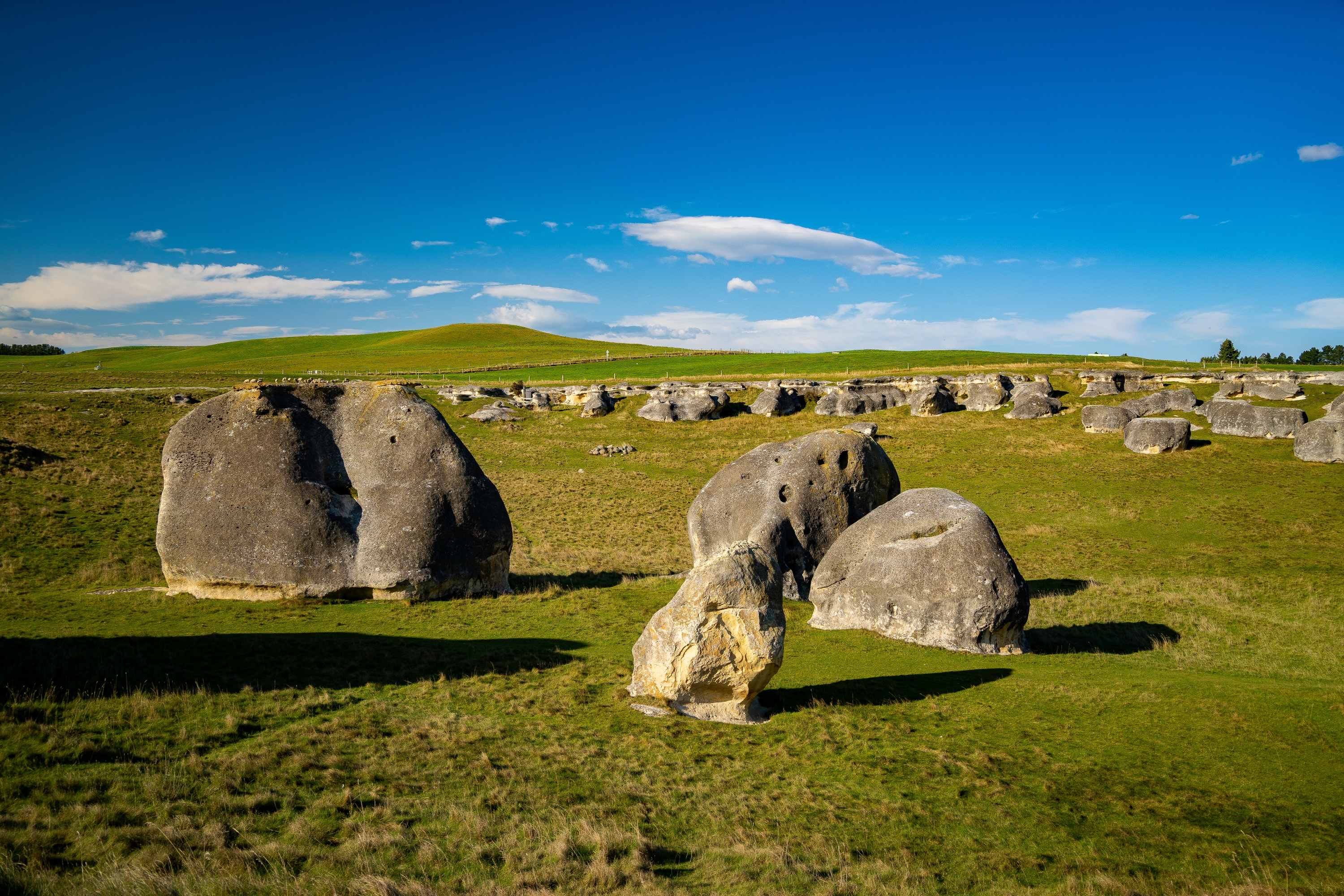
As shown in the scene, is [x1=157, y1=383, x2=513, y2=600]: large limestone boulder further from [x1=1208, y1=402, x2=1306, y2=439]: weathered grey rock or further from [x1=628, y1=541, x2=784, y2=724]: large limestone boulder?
[x1=1208, y1=402, x2=1306, y2=439]: weathered grey rock

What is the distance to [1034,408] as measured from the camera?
54469 millimetres

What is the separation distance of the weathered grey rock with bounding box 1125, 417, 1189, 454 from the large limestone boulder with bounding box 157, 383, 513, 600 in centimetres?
4021

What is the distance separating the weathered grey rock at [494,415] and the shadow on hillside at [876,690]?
165 feet

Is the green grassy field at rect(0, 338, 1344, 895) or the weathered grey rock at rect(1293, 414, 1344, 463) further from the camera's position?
the weathered grey rock at rect(1293, 414, 1344, 463)

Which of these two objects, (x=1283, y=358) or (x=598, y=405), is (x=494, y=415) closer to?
(x=598, y=405)

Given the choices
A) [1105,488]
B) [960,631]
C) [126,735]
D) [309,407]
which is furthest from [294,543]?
[1105,488]

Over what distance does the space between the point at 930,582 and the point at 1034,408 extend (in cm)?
4334

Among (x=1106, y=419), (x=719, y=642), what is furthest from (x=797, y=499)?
(x=1106, y=419)

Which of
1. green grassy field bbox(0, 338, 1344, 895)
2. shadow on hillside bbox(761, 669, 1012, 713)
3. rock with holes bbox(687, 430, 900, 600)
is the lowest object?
shadow on hillside bbox(761, 669, 1012, 713)

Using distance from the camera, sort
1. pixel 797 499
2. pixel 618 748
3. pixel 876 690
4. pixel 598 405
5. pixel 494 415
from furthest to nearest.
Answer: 1. pixel 598 405
2. pixel 494 415
3. pixel 797 499
4. pixel 876 690
5. pixel 618 748

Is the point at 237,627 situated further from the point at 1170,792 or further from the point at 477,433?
the point at 477,433

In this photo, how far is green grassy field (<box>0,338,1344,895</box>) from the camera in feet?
24.6

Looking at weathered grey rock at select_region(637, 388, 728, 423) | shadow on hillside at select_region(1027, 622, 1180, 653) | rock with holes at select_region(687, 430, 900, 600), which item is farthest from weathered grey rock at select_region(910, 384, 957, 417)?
shadow on hillside at select_region(1027, 622, 1180, 653)

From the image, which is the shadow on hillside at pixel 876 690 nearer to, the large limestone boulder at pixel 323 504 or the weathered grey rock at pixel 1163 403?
the large limestone boulder at pixel 323 504
